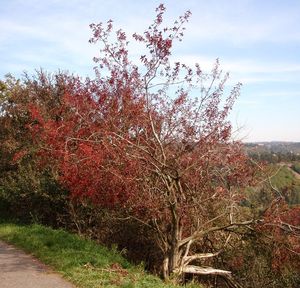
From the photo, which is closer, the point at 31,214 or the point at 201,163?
the point at 201,163

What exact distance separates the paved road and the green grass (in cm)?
19

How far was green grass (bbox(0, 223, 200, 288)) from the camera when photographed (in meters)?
6.75

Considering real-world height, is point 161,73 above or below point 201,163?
above

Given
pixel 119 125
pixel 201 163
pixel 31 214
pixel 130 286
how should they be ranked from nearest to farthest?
1. pixel 130 286
2. pixel 201 163
3. pixel 119 125
4. pixel 31 214

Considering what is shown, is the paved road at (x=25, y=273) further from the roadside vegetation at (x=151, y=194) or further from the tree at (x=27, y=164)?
the tree at (x=27, y=164)

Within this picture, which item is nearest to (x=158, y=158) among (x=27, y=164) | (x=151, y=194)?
(x=151, y=194)

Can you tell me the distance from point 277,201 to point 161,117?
401cm

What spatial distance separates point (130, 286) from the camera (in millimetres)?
6438

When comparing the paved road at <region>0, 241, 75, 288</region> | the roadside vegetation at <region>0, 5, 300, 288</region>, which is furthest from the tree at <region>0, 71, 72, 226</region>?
the paved road at <region>0, 241, 75, 288</region>

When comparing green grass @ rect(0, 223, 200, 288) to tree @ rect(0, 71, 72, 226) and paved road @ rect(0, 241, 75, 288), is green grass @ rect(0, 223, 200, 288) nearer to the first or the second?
paved road @ rect(0, 241, 75, 288)

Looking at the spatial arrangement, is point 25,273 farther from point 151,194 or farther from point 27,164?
point 27,164

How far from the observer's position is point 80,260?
7.85 metres

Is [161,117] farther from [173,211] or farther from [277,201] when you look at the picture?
[277,201]

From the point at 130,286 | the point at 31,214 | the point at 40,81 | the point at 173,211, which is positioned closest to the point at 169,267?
the point at 173,211
